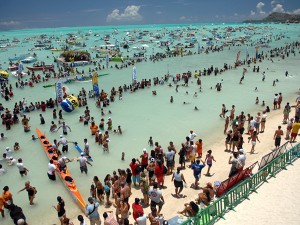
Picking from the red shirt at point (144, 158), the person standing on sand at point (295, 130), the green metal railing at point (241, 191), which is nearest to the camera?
the green metal railing at point (241, 191)

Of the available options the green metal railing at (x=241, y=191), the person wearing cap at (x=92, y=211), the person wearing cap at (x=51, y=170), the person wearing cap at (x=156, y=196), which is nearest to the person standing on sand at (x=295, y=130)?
the green metal railing at (x=241, y=191)

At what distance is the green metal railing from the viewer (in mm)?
8008

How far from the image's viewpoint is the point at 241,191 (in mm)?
9211

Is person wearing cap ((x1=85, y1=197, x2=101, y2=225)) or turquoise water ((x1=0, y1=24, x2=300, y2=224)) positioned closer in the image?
person wearing cap ((x1=85, y1=197, x2=101, y2=225))

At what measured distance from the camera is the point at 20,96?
2902 centimetres

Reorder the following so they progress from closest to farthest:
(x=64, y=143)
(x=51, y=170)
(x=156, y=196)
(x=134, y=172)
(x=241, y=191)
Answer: (x=156, y=196) < (x=241, y=191) < (x=134, y=172) < (x=51, y=170) < (x=64, y=143)

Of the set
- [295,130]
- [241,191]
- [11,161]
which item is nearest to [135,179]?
[241,191]

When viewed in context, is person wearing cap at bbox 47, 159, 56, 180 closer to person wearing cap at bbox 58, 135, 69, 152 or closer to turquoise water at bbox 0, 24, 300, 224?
turquoise water at bbox 0, 24, 300, 224

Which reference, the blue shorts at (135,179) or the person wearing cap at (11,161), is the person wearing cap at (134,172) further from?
the person wearing cap at (11,161)

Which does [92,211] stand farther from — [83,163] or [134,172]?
[83,163]

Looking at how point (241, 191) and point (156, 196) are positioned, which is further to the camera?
point (241, 191)

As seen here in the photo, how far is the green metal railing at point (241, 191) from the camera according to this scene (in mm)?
8008

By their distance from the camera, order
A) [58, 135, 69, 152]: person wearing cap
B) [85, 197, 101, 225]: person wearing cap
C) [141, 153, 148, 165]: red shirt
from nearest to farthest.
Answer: [85, 197, 101, 225]: person wearing cap
[141, 153, 148, 165]: red shirt
[58, 135, 69, 152]: person wearing cap

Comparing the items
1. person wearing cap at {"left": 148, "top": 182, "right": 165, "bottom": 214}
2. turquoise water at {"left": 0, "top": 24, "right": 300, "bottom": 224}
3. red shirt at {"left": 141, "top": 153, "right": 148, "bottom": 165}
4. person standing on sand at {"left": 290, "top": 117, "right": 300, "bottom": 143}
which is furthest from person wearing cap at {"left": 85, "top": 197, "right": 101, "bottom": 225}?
person standing on sand at {"left": 290, "top": 117, "right": 300, "bottom": 143}
